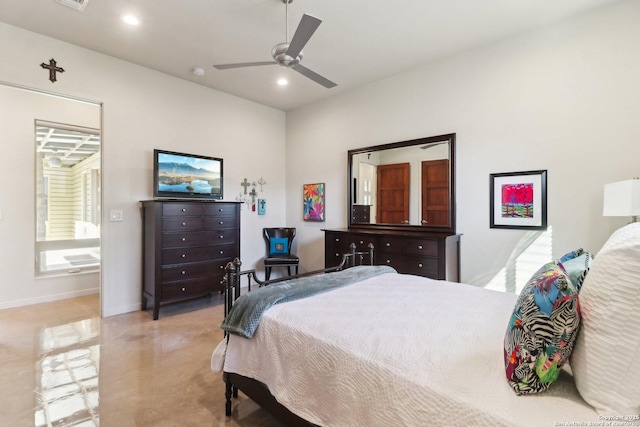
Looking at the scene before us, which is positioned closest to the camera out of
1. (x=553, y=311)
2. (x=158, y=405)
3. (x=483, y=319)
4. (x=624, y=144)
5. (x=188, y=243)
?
(x=553, y=311)

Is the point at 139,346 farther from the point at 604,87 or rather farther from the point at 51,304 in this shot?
the point at 604,87

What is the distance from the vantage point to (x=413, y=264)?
11.2 feet

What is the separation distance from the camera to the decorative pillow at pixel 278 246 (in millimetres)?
5031

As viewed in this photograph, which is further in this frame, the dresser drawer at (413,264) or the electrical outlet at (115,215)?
the electrical outlet at (115,215)

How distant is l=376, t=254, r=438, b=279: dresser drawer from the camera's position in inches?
129

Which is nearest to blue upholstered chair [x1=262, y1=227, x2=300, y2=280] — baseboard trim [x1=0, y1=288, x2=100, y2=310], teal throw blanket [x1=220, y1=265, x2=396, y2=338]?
baseboard trim [x1=0, y1=288, x2=100, y2=310]

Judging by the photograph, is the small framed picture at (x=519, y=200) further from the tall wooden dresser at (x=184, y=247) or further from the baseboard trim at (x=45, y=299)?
the baseboard trim at (x=45, y=299)

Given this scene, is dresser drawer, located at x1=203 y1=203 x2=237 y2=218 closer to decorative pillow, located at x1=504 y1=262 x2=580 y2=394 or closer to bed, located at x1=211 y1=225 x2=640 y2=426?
bed, located at x1=211 y1=225 x2=640 y2=426

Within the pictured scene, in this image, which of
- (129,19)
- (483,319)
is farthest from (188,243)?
(483,319)

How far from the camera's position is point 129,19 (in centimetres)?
287

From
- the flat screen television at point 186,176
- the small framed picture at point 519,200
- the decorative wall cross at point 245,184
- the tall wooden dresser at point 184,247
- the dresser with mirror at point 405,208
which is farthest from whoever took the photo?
the decorative wall cross at point 245,184

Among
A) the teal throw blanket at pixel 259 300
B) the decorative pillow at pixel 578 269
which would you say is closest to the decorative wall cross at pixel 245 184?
the teal throw blanket at pixel 259 300

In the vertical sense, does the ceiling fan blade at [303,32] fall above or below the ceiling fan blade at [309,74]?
above

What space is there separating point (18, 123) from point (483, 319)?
5496 mm
